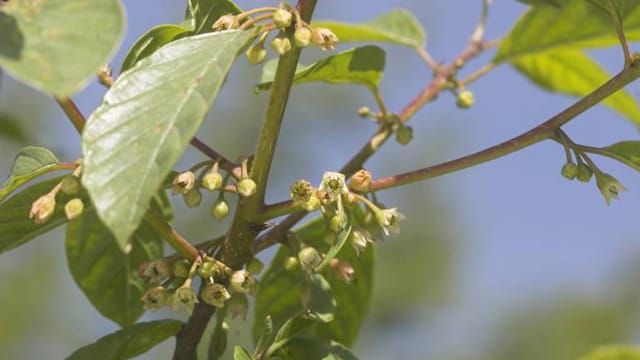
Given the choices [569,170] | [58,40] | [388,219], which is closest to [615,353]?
[569,170]

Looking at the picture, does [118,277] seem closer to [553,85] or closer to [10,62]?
[10,62]

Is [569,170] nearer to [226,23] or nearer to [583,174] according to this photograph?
[583,174]

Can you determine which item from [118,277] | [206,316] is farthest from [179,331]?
[118,277]

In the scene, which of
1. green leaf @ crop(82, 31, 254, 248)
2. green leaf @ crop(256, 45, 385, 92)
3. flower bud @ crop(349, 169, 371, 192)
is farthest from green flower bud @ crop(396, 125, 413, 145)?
green leaf @ crop(82, 31, 254, 248)

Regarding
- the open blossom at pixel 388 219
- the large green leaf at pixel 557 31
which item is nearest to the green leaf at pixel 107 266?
the open blossom at pixel 388 219

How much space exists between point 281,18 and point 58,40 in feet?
1.37

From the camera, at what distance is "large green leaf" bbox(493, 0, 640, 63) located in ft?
7.16

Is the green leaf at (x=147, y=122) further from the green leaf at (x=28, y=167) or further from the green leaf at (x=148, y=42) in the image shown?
the green leaf at (x=28, y=167)

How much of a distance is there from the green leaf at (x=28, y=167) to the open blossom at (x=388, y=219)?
53 centimetres

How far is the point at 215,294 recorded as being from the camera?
1.53 meters

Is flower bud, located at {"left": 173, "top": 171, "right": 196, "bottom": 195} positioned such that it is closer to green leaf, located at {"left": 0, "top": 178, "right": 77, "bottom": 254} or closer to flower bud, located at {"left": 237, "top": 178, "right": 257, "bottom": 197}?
flower bud, located at {"left": 237, "top": 178, "right": 257, "bottom": 197}

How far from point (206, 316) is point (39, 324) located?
13.5m

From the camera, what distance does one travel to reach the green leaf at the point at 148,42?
1521 millimetres

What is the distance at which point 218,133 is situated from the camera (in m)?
16.2
